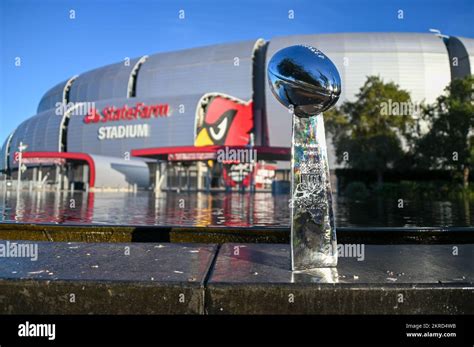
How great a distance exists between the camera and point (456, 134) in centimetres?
2422

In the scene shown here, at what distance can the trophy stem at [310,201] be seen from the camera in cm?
237

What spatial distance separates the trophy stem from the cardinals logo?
57.0 metres

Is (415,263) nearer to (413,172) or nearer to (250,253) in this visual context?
(250,253)

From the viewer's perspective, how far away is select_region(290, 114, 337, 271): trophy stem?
2373 mm

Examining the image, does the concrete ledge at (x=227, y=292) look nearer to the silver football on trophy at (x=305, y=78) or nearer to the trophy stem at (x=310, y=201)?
the trophy stem at (x=310, y=201)

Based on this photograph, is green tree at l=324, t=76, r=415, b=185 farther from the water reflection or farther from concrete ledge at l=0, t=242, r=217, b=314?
concrete ledge at l=0, t=242, r=217, b=314

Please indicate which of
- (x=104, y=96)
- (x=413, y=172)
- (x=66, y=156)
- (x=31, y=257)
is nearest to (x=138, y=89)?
(x=104, y=96)

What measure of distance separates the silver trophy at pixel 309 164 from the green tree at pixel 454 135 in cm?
2369

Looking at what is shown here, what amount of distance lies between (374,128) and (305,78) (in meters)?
29.3

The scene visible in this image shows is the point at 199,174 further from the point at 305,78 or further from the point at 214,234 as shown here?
the point at 305,78

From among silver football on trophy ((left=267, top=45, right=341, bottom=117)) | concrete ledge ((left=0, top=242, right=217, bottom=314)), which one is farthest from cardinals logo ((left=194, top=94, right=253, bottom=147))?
concrete ledge ((left=0, top=242, right=217, bottom=314))

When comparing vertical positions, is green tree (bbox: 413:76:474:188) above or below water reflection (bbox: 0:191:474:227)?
above

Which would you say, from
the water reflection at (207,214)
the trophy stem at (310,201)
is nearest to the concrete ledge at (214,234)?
the water reflection at (207,214)

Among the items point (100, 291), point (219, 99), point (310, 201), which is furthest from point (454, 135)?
point (219, 99)
